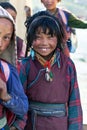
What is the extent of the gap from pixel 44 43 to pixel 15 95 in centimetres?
50

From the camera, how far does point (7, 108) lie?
77.5 inches

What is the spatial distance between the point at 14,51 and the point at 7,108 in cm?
31

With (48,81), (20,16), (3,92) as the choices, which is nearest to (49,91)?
(48,81)

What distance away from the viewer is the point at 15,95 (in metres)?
1.93

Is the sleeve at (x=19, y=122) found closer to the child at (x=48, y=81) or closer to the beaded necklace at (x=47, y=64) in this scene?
the child at (x=48, y=81)

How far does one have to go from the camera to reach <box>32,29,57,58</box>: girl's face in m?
2.33

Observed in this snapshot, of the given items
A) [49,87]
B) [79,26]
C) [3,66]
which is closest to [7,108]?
[3,66]

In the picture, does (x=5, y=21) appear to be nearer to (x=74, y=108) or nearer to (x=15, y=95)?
(x=15, y=95)

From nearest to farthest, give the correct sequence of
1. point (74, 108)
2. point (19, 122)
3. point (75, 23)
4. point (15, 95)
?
point (15, 95) < point (19, 122) < point (74, 108) < point (75, 23)

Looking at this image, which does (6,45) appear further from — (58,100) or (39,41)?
(58,100)

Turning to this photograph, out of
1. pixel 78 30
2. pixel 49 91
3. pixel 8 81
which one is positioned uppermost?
pixel 78 30

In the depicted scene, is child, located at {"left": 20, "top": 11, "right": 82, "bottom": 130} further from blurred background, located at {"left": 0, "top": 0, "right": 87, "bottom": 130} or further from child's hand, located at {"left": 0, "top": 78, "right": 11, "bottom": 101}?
Result: blurred background, located at {"left": 0, "top": 0, "right": 87, "bottom": 130}

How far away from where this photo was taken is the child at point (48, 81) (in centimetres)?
229

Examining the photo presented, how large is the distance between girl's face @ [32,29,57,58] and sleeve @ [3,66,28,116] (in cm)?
39
